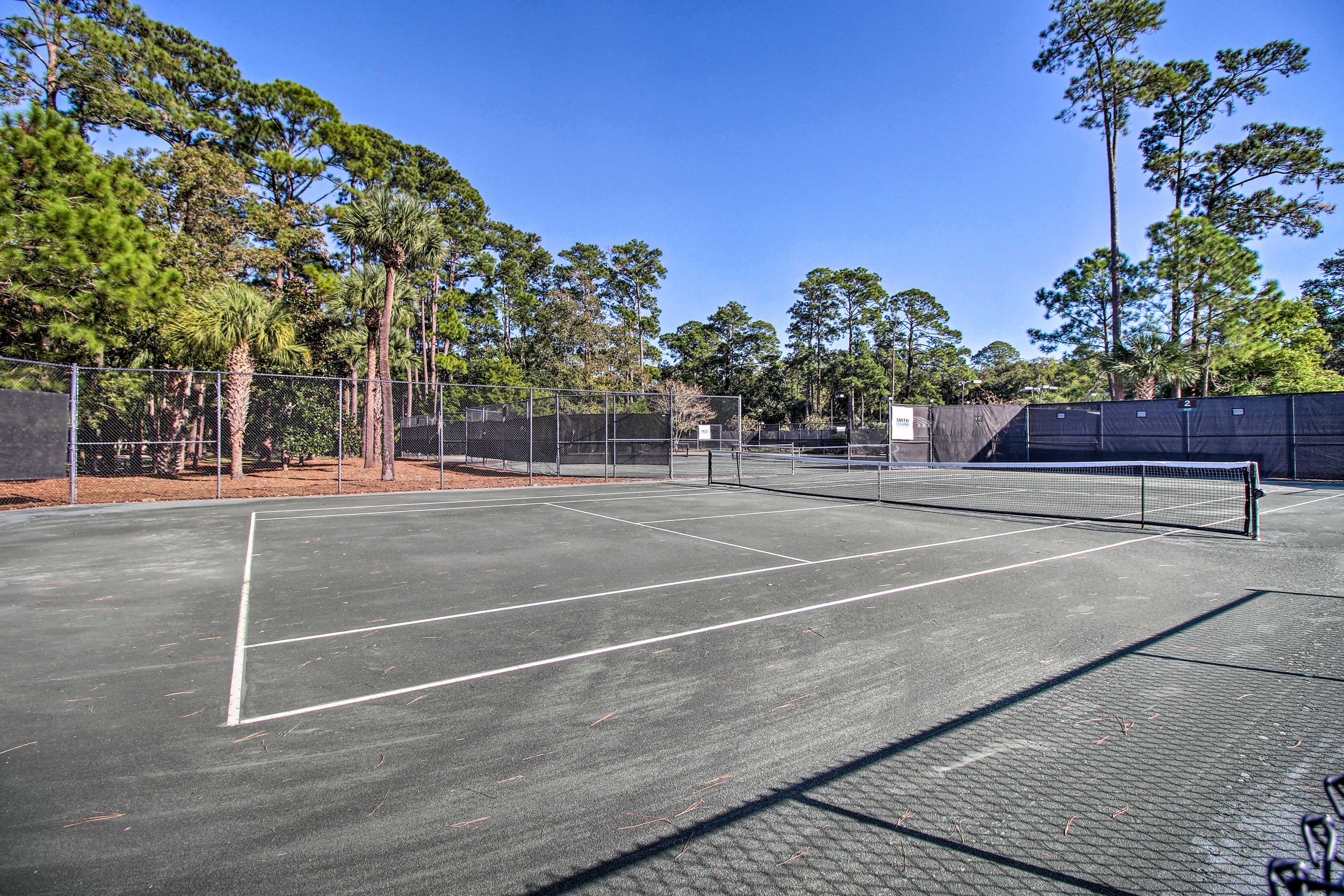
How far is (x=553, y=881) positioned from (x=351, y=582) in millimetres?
5584

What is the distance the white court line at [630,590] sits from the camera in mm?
5109

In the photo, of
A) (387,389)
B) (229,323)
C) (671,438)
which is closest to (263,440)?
(229,323)

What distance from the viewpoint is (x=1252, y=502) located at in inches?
374

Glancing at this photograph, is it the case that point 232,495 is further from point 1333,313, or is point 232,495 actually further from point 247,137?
point 1333,313

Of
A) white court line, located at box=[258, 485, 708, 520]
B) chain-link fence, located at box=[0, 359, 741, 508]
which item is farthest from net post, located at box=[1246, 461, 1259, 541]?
chain-link fence, located at box=[0, 359, 741, 508]

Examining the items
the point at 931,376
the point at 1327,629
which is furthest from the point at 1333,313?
the point at 1327,629

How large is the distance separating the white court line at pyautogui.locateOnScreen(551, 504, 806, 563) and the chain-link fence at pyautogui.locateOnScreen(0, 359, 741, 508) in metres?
4.63

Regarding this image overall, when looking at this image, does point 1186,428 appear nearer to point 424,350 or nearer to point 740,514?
point 740,514

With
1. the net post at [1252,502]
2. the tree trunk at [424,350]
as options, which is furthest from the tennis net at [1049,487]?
the tree trunk at [424,350]

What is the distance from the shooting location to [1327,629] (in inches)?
201

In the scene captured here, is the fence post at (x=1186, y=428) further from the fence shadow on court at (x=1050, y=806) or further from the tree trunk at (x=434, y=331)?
the tree trunk at (x=434, y=331)

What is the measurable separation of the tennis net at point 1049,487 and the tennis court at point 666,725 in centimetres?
284

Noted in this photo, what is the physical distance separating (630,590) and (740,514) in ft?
21.0

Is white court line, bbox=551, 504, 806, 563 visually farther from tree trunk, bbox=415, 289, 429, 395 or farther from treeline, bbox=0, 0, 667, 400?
tree trunk, bbox=415, 289, 429, 395
